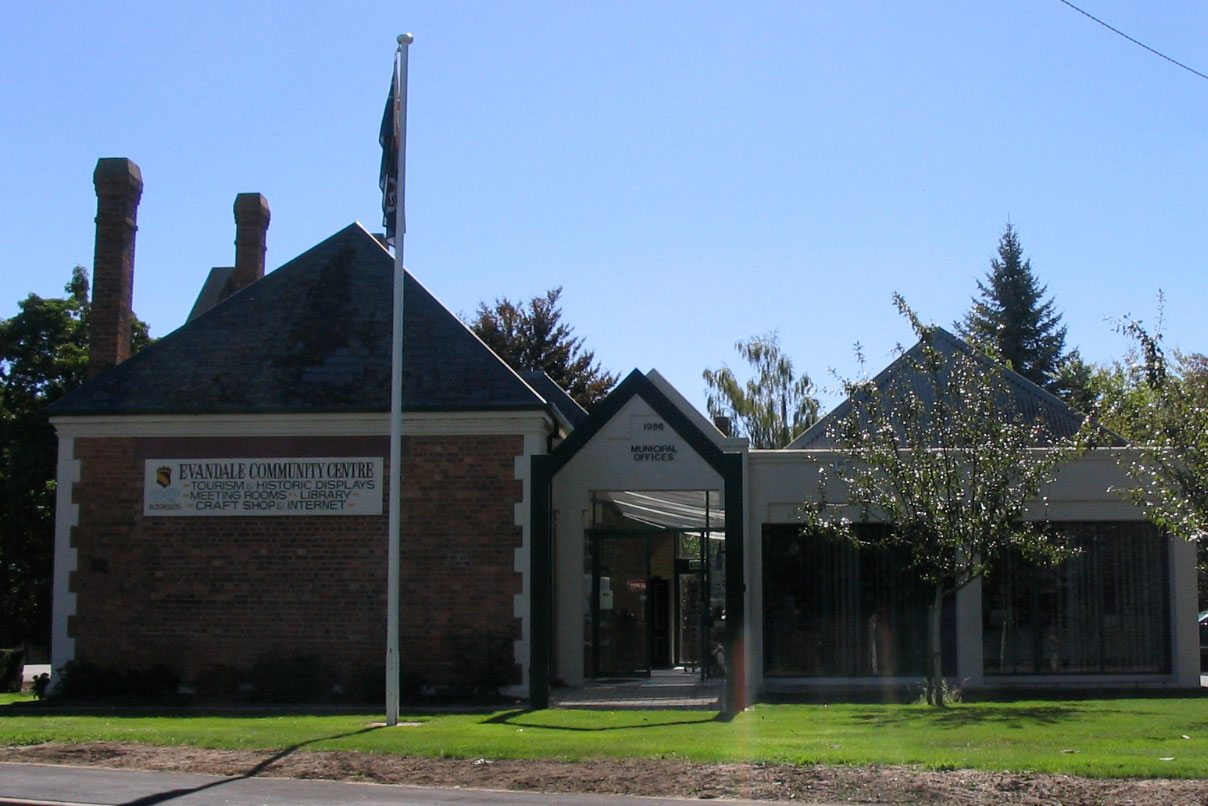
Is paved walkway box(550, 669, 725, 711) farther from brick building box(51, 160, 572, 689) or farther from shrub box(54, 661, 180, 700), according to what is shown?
shrub box(54, 661, 180, 700)

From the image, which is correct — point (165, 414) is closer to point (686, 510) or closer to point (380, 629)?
point (380, 629)

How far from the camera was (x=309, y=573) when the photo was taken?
61.7 feet

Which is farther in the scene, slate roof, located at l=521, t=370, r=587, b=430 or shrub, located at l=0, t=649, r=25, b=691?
shrub, located at l=0, t=649, r=25, b=691

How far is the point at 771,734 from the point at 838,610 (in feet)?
25.4

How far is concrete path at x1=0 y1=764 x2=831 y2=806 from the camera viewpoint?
31.7 ft

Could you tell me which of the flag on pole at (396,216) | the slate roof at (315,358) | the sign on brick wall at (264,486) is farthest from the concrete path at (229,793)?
the slate roof at (315,358)

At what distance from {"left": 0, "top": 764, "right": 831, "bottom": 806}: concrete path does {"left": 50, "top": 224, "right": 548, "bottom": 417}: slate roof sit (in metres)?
8.48

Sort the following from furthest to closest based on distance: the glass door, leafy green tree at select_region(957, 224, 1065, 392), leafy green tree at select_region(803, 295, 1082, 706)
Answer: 1. leafy green tree at select_region(957, 224, 1065, 392)
2. the glass door
3. leafy green tree at select_region(803, 295, 1082, 706)

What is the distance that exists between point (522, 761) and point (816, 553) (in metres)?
10.1

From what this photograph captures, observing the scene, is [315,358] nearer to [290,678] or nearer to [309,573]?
[309,573]

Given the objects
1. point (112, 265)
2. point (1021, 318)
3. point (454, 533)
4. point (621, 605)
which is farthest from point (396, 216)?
point (1021, 318)

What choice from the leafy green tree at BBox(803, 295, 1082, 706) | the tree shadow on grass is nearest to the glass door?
the leafy green tree at BBox(803, 295, 1082, 706)

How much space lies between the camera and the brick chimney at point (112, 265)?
845 inches

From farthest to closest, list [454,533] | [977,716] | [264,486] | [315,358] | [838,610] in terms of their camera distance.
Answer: [838,610] < [315,358] < [264,486] < [454,533] < [977,716]
